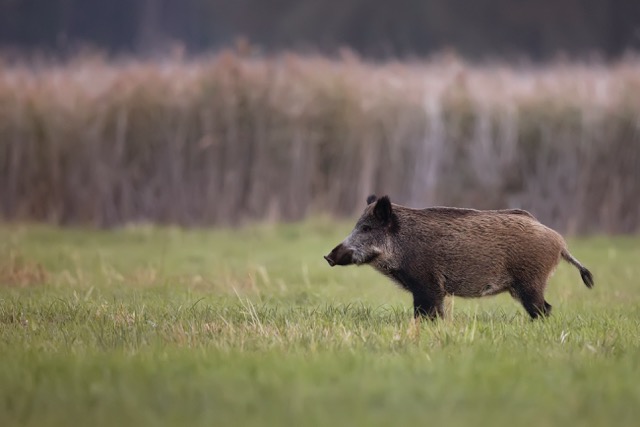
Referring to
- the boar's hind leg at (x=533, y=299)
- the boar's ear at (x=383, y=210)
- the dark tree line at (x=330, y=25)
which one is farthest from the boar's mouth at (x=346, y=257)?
the dark tree line at (x=330, y=25)

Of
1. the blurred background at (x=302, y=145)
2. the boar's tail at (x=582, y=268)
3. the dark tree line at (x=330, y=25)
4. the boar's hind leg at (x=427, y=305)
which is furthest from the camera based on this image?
the dark tree line at (x=330, y=25)

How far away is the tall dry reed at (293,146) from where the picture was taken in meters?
15.2

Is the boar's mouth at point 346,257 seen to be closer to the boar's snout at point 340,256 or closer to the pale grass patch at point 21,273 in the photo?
the boar's snout at point 340,256

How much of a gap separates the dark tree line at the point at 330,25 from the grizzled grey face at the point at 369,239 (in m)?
28.2

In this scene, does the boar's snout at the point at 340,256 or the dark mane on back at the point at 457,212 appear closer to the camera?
the boar's snout at the point at 340,256

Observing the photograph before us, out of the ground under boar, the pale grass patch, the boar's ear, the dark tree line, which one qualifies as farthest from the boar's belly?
the dark tree line

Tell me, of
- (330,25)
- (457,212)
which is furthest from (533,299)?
(330,25)

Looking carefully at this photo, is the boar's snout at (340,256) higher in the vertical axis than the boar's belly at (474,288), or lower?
higher

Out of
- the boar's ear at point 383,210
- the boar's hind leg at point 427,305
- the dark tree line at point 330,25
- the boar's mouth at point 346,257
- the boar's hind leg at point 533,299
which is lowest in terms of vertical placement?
the boar's hind leg at point 427,305

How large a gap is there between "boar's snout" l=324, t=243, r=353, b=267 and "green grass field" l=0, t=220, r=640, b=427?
364mm

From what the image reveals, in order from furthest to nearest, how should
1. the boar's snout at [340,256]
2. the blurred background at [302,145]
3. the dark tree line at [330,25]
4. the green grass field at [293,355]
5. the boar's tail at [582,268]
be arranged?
the dark tree line at [330,25] → the blurred background at [302,145] → the boar's tail at [582,268] → the boar's snout at [340,256] → the green grass field at [293,355]

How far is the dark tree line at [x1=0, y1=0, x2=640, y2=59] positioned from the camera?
1404 inches

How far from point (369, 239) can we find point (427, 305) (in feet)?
2.12

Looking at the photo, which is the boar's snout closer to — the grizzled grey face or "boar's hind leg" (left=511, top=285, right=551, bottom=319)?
the grizzled grey face
